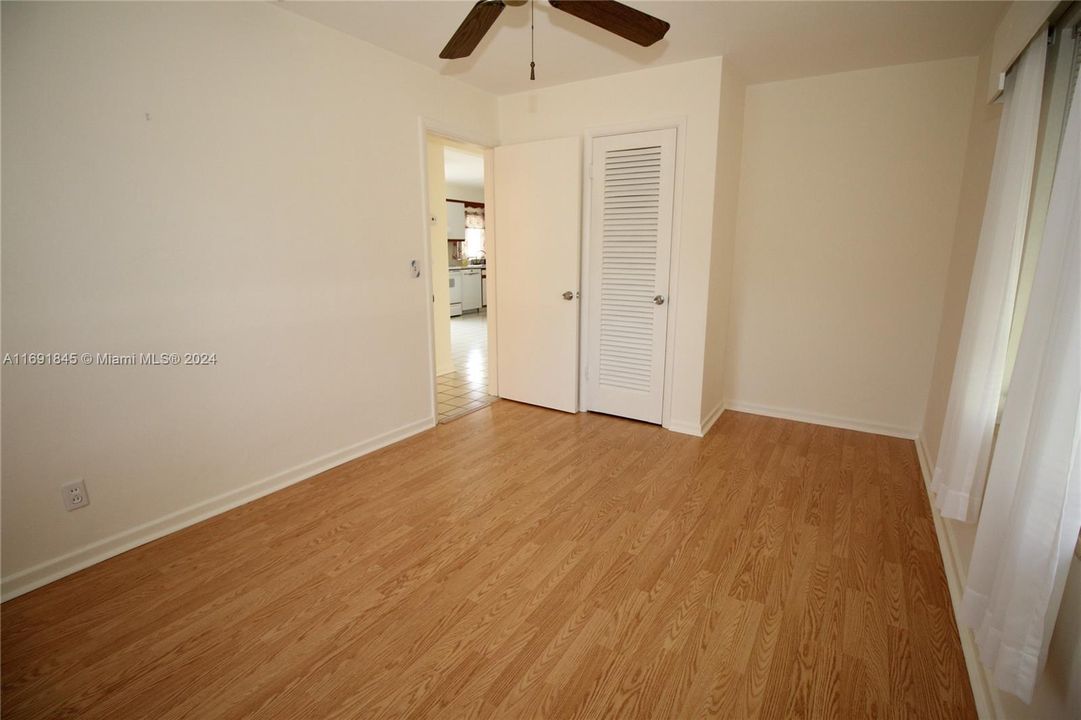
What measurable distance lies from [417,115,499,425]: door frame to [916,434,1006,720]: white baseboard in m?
3.00

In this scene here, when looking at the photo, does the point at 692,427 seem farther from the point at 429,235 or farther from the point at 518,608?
the point at 429,235

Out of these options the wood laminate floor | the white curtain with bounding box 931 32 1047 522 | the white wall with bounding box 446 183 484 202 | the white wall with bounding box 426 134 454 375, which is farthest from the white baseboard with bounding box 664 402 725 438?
the white wall with bounding box 446 183 484 202

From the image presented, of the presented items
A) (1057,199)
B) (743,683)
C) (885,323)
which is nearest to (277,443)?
(743,683)

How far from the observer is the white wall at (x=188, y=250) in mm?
1816

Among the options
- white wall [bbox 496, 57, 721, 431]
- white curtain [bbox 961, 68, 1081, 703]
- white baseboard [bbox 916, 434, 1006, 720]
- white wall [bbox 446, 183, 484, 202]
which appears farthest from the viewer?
white wall [bbox 446, 183, 484, 202]

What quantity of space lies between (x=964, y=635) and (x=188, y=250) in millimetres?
3418

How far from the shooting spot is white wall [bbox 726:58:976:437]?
3100 mm

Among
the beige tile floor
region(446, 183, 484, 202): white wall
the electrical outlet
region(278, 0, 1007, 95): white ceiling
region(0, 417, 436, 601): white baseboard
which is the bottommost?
region(0, 417, 436, 601): white baseboard

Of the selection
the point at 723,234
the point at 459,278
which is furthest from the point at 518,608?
the point at 459,278

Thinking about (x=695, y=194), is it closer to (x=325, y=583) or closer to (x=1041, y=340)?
(x=1041, y=340)

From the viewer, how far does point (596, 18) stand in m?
1.91

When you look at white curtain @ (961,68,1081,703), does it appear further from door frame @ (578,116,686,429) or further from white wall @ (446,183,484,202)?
white wall @ (446,183,484,202)

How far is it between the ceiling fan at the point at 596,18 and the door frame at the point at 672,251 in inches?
46.8

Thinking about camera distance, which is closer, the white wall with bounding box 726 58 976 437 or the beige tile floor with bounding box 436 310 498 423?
the white wall with bounding box 726 58 976 437
